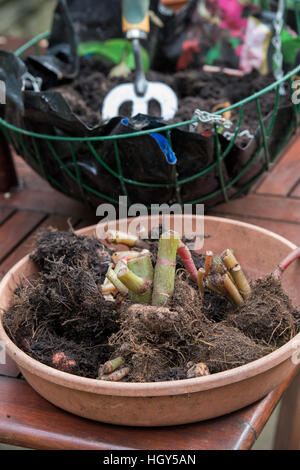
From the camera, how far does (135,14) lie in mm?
960

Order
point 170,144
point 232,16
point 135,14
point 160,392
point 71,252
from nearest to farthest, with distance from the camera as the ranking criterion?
1. point 160,392
2. point 71,252
3. point 170,144
4. point 135,14
5. point 232,16

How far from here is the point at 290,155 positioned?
1161 mm

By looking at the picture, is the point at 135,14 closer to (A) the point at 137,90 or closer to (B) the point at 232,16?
(A) the point at 137,90

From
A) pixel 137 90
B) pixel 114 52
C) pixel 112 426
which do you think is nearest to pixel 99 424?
pixel 112 426

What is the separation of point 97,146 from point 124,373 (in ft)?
1.27

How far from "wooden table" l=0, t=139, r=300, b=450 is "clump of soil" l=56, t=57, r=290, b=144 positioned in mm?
163

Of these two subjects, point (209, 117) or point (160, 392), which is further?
point (209, 117)

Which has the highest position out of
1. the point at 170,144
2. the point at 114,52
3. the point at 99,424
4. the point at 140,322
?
the point at 114,52

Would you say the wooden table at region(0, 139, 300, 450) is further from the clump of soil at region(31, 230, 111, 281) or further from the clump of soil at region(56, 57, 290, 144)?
the clump of soil at region(56, 57, 290, 144)

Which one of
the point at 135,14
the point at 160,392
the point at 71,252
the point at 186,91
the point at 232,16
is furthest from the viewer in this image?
the point at 232,16

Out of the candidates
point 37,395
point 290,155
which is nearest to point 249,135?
point 290,155

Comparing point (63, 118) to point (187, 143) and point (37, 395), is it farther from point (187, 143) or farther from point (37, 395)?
point (37, 395)

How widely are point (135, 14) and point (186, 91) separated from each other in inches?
8.0
